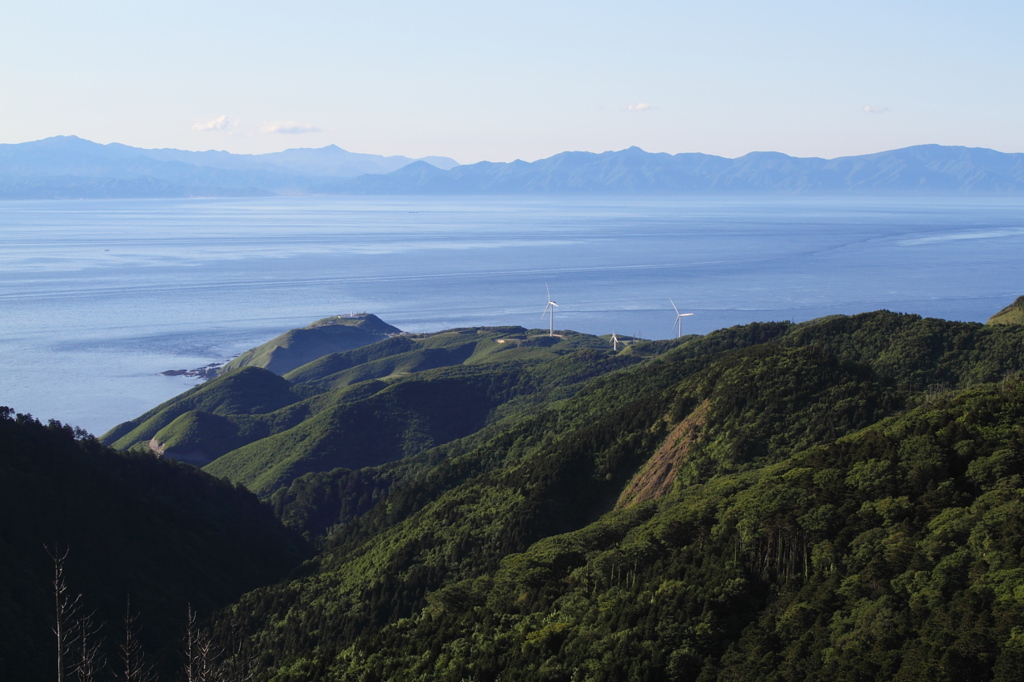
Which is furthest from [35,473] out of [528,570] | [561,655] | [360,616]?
[561,655]

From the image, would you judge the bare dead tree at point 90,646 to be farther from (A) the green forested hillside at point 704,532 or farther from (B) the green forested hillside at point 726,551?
(B) the green forested hillside at point 726,551

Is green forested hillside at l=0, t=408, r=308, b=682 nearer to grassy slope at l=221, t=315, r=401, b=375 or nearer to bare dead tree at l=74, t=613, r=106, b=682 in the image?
bare dead tree at l=74, t=613, r=106, b=682

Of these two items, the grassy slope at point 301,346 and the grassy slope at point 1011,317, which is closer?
the grassy slope at point 1011,317


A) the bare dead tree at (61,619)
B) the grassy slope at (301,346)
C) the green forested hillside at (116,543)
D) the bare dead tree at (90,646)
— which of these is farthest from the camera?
the grassy slope at (301,346)

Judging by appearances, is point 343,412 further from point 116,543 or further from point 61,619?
point 61,619

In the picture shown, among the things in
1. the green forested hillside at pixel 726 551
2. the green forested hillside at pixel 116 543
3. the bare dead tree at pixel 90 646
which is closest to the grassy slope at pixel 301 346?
the green forested hillside at pixel 116 543

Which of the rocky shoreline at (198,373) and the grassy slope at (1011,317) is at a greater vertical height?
the grassy slope at (1011,317)

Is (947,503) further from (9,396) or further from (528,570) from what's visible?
(9,396)

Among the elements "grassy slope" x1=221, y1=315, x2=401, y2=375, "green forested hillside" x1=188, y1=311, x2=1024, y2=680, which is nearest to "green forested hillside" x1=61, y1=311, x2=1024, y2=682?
"green forested hillside" x1=188, y1=311, x2=1024, y2=680
